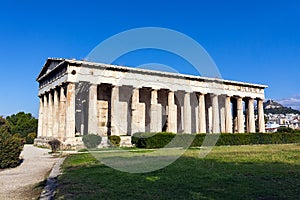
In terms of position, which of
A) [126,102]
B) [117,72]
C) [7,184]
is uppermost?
[117,72]

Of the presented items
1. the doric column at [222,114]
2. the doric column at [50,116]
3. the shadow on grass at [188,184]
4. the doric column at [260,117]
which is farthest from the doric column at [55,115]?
the doric column at [260,117]

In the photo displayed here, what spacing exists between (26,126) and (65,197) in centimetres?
5287

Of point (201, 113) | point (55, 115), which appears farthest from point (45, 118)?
point (201, 113)

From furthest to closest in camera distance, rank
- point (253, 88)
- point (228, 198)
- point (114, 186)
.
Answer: point (253, 88) → point (114, 186) → point (228, 198)

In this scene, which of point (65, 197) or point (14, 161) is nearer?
point (65, 197)

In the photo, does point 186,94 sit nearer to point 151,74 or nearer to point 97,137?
point 151,74

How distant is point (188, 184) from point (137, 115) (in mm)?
28165

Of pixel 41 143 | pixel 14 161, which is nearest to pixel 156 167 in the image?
pixel 14 161

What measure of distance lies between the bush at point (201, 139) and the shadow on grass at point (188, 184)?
1687 cm

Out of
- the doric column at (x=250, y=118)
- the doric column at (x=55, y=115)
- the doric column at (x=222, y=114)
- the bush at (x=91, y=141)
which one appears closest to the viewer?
the bush at (x=91, y=141)

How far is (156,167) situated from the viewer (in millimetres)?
11938

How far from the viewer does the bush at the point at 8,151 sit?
15.0m

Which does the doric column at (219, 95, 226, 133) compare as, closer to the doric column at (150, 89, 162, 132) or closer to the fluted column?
the fluted column

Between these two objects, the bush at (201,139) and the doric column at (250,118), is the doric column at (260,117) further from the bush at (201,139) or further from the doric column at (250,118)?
the bush at (201,139)
